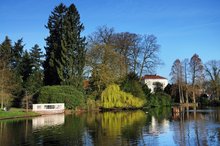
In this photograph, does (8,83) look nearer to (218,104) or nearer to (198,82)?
(198,82)

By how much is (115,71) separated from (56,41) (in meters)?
14.0

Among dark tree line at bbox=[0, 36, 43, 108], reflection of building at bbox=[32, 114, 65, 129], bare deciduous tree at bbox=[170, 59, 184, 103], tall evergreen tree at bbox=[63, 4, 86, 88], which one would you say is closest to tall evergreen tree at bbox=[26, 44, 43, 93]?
dark tree line at bbox=[0, 36, 43, 108]

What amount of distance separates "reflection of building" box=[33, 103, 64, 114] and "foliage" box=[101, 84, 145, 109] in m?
9.15

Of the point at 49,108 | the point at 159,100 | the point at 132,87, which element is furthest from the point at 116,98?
the point at 159,100

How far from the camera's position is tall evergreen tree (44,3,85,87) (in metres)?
62.8

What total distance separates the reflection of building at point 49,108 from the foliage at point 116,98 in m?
9.15

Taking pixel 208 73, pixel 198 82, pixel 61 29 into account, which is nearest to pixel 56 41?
pixel 61 29

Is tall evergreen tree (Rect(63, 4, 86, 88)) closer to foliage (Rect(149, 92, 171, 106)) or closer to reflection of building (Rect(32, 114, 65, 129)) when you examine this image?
reflection of building (Rect(32, 114, 65, 129))

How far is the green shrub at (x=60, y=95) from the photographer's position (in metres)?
59.8

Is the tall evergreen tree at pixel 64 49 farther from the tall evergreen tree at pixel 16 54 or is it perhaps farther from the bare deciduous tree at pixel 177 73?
the bare deciduous tree at pixel 177 73

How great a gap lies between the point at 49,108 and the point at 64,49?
1192 centimetres

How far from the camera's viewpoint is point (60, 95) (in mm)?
59781

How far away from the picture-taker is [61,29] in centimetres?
6769

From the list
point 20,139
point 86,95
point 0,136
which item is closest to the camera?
point 20,139
